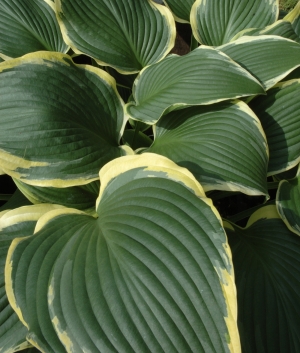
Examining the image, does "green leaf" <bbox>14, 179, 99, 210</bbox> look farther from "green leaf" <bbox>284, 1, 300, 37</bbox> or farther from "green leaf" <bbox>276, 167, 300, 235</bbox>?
"green leaf" <bbox>284, 1, 300, 37</bbox>

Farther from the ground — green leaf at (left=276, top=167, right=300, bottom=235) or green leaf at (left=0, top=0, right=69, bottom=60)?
green leaf at (left=0, top=0, right=69, bottom=60)

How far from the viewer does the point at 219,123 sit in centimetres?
84

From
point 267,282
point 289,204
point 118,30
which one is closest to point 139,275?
point 267,282

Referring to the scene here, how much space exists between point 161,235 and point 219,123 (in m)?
0.34

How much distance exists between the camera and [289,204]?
841mm

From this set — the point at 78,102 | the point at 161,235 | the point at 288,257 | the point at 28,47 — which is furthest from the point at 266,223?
the point at 28,47

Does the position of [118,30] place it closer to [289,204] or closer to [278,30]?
[278,30]

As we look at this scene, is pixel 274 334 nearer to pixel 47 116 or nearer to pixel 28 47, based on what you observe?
pixel 47 116

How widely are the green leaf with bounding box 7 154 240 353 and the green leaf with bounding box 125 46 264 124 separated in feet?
0.73

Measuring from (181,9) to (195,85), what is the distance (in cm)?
58

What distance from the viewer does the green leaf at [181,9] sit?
1.27 m

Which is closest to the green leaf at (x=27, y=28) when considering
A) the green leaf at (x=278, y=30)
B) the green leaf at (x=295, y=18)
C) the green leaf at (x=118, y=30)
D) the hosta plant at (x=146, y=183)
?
the hosta plant at (x=146, y=183)

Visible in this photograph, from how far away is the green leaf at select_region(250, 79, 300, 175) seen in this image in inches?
35.4

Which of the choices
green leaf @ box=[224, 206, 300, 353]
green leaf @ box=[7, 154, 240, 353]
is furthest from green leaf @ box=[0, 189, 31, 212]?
green leaf @ box=[224, 206, 300, 353]
